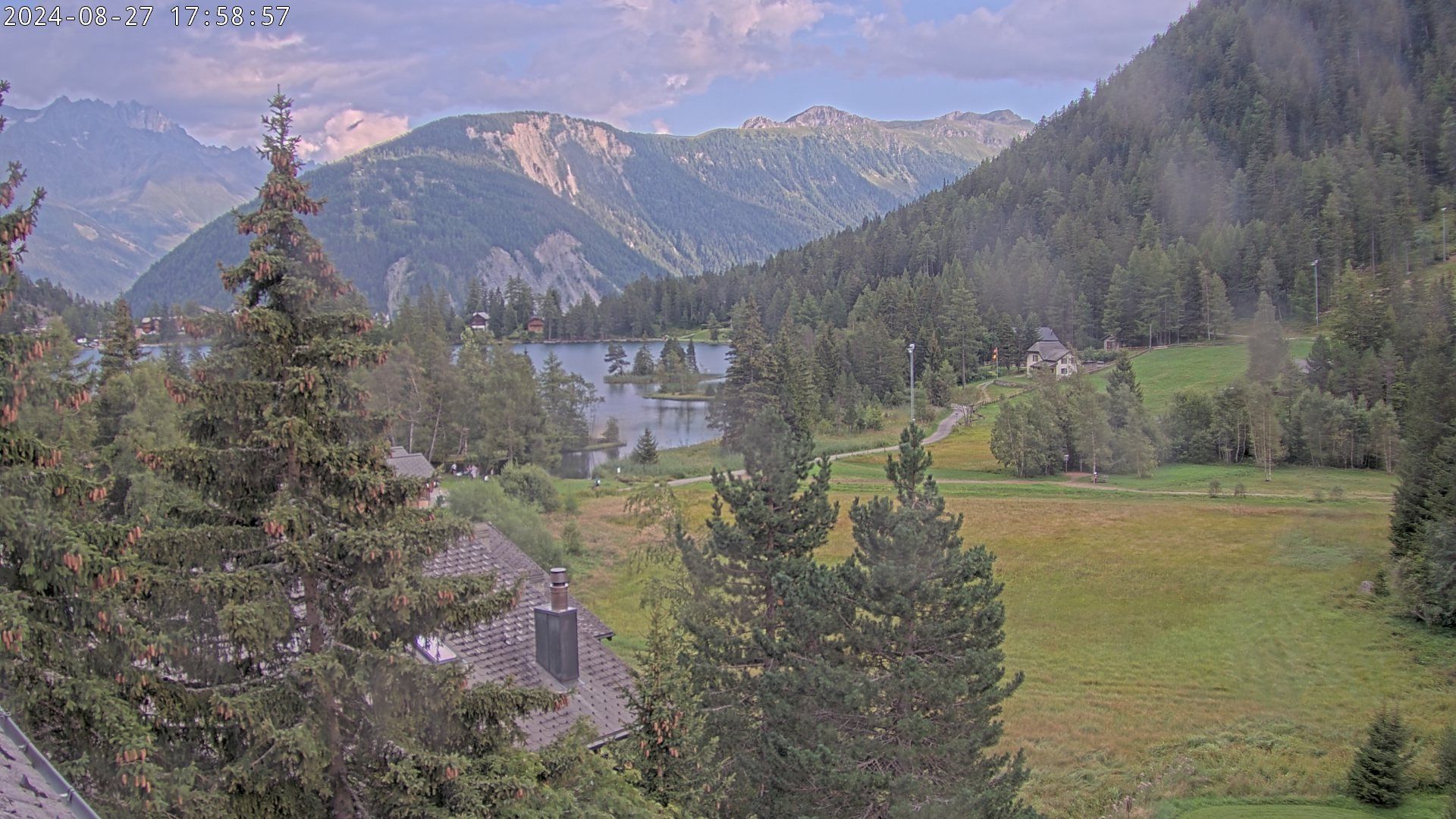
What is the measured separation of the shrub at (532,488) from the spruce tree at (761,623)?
33210 mm

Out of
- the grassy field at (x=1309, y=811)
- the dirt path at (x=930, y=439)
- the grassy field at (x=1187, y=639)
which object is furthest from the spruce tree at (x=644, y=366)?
the grassy field at (x=1309, y=811)

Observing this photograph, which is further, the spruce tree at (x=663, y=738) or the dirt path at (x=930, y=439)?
the dirt path at (x=930, y=439)

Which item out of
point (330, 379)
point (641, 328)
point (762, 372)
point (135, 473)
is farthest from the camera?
point (641, 328)

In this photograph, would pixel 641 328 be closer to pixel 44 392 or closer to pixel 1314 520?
pixel 1314 520

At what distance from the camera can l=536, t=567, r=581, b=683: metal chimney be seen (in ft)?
52.3

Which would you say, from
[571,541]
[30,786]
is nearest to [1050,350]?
[571,541]

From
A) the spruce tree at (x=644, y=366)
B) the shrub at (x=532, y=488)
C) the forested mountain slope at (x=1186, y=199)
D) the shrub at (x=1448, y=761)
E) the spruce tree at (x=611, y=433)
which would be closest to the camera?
the shrub at (x=1448, y=761)

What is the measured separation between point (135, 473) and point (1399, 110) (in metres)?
144

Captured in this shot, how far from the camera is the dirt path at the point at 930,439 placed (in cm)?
5588

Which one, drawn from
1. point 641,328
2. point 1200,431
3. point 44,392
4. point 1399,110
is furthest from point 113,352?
point 1399,110

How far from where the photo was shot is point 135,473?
25891mm

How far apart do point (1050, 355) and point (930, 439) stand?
24.9 meters

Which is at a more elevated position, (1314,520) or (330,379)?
(330,379)

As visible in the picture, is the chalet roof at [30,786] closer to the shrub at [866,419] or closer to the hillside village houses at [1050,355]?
the shrub at [866,419]
